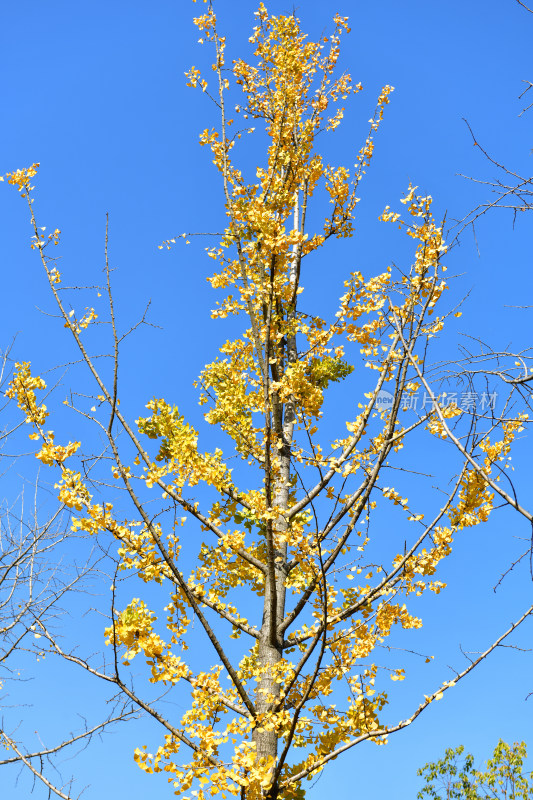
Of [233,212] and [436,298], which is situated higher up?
[233,212]

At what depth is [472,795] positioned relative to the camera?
43.6 ft

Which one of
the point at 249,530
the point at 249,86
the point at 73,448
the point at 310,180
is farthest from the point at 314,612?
the point at 249,86


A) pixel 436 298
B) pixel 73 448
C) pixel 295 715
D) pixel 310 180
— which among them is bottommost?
pixel 295 715

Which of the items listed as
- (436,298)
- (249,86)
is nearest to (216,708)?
(436,298)

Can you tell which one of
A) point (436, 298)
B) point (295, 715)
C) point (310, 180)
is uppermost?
point (310, 180)

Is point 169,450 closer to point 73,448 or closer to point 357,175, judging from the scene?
point 73,448

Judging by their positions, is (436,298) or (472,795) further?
(472,795)

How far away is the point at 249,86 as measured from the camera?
23.1 ft

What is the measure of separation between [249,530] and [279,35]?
18.1 ft

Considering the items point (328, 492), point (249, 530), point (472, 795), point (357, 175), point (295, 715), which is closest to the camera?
point (295, 715)

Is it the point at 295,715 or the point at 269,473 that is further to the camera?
the point at 269,473

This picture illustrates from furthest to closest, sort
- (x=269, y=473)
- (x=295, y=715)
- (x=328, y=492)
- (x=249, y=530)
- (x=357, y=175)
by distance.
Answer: (x=357, y=175)
(x=249, y=530)
(x=328, y=492)
(x=269, y=473)
(x=295, y=715)

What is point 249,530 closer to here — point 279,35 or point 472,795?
point 279,35

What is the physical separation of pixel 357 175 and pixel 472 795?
13.6 metres
